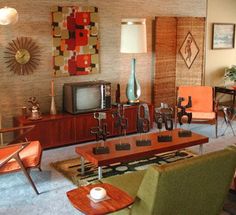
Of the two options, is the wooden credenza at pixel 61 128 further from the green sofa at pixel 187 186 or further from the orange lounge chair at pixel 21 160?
the green sofa at pixel 187 186

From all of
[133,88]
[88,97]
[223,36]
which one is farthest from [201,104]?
[223,36]

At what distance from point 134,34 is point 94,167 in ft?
7.00

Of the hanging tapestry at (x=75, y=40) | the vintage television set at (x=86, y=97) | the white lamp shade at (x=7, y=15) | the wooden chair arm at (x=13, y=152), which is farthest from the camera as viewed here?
the hanging tapestry at (x=75, y=40)

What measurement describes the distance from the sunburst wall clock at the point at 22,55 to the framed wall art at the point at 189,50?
2.81 meters

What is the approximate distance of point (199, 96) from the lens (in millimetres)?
5969

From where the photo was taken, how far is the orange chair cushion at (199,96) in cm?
589

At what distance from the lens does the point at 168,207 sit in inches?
99.4

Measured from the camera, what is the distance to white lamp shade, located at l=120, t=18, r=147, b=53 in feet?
17.6

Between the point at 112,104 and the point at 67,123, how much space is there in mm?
975

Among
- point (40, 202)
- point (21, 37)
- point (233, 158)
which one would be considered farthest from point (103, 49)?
point (233, 158)

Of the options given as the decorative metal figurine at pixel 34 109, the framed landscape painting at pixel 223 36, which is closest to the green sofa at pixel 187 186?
the decorative metal figurine at pixel 34 109

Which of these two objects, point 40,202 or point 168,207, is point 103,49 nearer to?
point 40,202

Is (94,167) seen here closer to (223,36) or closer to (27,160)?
(27,160)

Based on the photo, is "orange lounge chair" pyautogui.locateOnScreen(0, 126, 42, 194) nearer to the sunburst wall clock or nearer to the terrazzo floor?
the terrazzo floor
